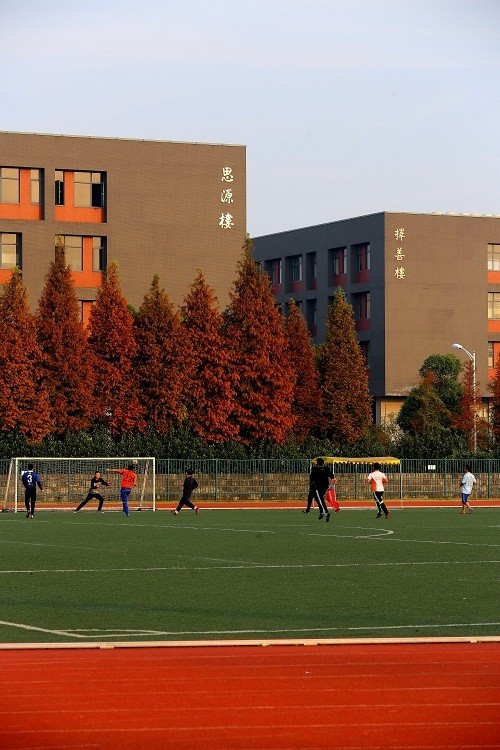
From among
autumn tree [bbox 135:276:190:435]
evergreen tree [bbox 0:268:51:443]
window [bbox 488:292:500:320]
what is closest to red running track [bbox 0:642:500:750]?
evergreen tree [bbox 0:268:51:443]

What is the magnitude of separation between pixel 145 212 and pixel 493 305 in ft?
111

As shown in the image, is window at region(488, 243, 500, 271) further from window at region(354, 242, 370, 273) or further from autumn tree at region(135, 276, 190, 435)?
autumn tree at region(135, 276, 190, 435)

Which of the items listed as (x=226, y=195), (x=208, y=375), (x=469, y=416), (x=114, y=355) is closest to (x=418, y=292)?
(x=469, y=416)

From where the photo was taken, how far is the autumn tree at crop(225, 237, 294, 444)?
2498 inches

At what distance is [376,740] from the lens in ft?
29.4

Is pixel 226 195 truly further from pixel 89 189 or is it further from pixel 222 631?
pixel 222 631

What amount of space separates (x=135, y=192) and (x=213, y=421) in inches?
751

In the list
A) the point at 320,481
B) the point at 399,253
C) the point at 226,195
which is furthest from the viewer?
the point at 399,253

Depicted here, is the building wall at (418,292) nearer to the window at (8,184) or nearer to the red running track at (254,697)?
the window at (8,184)

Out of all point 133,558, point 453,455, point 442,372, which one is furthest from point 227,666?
point 442,372

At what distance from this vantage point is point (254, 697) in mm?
10695

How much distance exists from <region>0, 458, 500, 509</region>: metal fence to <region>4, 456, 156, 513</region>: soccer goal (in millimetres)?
100

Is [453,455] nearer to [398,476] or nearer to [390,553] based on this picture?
[398,476]

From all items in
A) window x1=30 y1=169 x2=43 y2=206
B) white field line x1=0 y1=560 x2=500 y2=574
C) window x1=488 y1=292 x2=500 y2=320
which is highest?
window x1=30 y1=169 x2=43 y2=206
